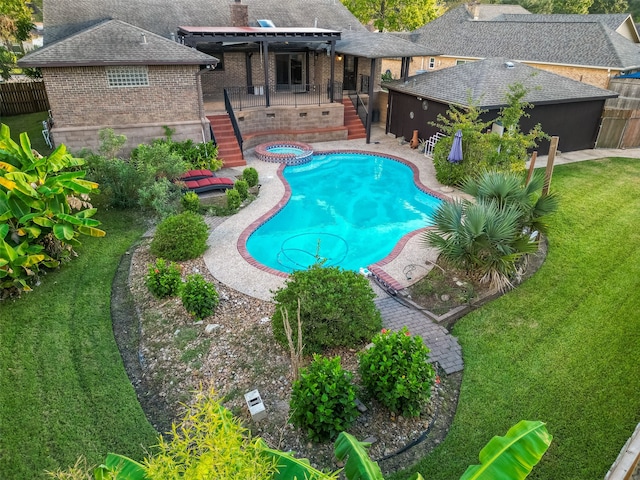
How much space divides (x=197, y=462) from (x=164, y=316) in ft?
22.1

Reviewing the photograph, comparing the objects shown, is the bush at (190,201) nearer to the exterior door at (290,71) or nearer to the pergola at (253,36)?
the pergola at (253,36)

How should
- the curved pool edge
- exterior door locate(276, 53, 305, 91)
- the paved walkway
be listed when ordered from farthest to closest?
exterior door locate(276, 53, 305, 91)
the curved pool edge
the paved walkway

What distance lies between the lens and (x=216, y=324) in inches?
358

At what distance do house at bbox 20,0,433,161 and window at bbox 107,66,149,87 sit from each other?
37 millimetres

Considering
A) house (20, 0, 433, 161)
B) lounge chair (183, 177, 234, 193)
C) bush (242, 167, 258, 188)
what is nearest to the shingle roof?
house (20, 0, 433, 161)

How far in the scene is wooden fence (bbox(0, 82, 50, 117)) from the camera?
81.3 feet

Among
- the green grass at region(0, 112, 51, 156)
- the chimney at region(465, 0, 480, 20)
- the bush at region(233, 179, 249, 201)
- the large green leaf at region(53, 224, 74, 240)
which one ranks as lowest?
the bush at region(233, 179, 249, 201)

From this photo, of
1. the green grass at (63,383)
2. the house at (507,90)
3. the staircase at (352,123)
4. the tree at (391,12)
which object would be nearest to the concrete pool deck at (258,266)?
the green grass at (63,383)

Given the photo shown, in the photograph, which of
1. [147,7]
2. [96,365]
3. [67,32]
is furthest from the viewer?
[147,7]

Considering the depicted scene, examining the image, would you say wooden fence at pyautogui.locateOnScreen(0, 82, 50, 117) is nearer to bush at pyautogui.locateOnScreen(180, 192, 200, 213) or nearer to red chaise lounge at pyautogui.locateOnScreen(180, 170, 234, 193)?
red chaise lounge at pyautogui.locateOnScreen(180, 170, 234, 193)

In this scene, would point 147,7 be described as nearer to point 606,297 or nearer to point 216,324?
point 216,324

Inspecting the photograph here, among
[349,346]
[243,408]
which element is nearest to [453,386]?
[349,346]

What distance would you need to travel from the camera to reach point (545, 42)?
1176 inches

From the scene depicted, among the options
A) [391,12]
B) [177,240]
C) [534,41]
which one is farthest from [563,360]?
[391,12]
